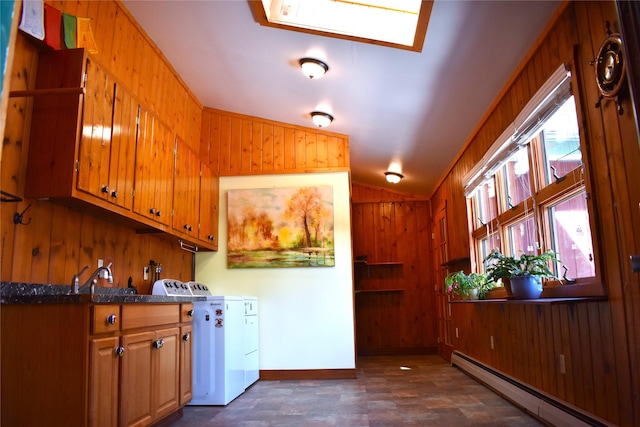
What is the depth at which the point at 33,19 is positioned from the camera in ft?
8.07

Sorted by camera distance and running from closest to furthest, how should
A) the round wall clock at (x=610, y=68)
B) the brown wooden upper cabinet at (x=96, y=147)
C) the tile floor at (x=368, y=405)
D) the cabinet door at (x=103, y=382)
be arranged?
the round wall clock at (x=610, y=68)
the cabinet door at (x=103, y=382)
the brown wooden upper cabinet at (x=96, y=147)
the tile floor at (x=368, y=405)

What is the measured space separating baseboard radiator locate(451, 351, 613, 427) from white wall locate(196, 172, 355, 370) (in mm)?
1360

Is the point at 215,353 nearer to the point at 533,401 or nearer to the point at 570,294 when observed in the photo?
the point at 533,401

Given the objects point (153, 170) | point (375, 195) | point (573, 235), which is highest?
point (375, 195)

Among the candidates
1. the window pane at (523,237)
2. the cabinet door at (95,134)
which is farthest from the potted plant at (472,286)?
the cabinet door at (95,134)

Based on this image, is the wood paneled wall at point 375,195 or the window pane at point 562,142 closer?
the window pane at point 562,142

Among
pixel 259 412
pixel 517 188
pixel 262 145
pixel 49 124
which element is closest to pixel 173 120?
pixel 262 145

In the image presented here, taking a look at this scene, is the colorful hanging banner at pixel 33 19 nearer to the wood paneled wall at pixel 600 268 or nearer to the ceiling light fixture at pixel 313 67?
the ceiling light fixture at pixel 313 67

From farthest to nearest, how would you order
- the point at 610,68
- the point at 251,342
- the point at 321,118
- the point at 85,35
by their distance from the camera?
the point at 321,118 < the point at 251,342 < the point at 85,35 < the point at 610,68

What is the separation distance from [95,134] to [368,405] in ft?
9.22

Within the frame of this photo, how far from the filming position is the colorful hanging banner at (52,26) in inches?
103

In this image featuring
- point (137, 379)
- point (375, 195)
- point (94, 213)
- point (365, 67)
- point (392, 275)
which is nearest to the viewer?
point (137, 379)

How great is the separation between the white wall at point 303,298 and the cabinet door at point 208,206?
0.16 m

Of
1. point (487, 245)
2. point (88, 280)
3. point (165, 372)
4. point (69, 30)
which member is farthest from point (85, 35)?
point (487, 245)
